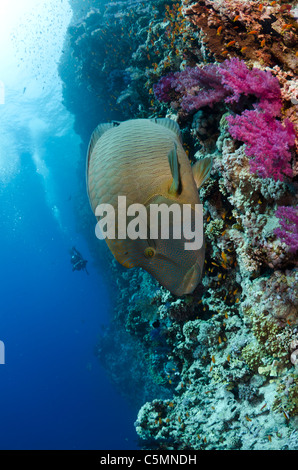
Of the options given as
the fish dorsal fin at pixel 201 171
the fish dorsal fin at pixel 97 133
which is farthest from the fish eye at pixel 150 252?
the fish dorsal fin at pixel 97 133

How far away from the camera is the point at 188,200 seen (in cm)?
133

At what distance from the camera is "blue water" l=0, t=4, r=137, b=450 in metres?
30.7

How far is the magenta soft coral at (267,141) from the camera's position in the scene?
257cm

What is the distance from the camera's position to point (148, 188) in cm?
136

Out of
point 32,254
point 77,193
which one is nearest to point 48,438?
point 77,193

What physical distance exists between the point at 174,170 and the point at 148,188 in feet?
0.60

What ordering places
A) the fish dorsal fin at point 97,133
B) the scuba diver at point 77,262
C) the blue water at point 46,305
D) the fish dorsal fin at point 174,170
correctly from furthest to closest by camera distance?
the blue water at point 46,305 → the scuba diver at point 77,262 → the fish dorsal fin at point 97,133 → the fish dorsal fin at point 174,170

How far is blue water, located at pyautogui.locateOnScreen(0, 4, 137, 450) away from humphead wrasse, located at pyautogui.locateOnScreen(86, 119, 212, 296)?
20.4 metres

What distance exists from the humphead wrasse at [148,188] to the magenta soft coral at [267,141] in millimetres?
1419

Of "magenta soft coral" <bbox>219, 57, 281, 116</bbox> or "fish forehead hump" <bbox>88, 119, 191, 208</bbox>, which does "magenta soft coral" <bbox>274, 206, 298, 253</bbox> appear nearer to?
"magenta soft coral" <bbox>219, 57, 281, 116</bbox>

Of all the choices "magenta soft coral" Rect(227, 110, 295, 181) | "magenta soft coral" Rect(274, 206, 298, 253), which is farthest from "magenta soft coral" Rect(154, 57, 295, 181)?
"magenta soft coral" Rect(274, 206, 298, 253)

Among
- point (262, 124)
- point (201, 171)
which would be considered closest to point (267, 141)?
point (262, 124)

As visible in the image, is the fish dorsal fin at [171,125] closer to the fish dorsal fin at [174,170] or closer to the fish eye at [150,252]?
the fish dorsal fin at [174,170]
